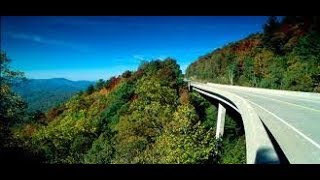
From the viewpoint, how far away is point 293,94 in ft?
84.4

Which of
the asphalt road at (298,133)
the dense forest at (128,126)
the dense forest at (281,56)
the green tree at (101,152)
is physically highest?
the dense forest at (281,56)

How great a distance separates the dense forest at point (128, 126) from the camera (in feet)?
60.1

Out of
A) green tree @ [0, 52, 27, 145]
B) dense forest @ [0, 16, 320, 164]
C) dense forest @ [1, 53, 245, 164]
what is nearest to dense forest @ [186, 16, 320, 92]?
dense forest @ [0, 16, 320, 164]

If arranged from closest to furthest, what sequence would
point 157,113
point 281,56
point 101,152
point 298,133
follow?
point 298,133 → point 281,56 → point 101,152 → point 157,113

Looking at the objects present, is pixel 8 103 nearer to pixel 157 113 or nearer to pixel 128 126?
pixel 128 126

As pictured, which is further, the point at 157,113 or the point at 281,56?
the point at 157,113

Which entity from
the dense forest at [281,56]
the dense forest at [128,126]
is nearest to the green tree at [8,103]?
the dense forest at [128,126]

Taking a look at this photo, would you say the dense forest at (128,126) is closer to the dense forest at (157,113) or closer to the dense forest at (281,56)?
the dense forest at (157,113)

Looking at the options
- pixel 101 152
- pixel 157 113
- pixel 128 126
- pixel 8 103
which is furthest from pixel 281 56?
pixel 8 103

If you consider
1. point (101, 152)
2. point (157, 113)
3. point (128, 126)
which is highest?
point (157, 113)

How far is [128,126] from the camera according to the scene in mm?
30719

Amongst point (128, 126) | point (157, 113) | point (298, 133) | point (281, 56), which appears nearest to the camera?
point (298, 133)
